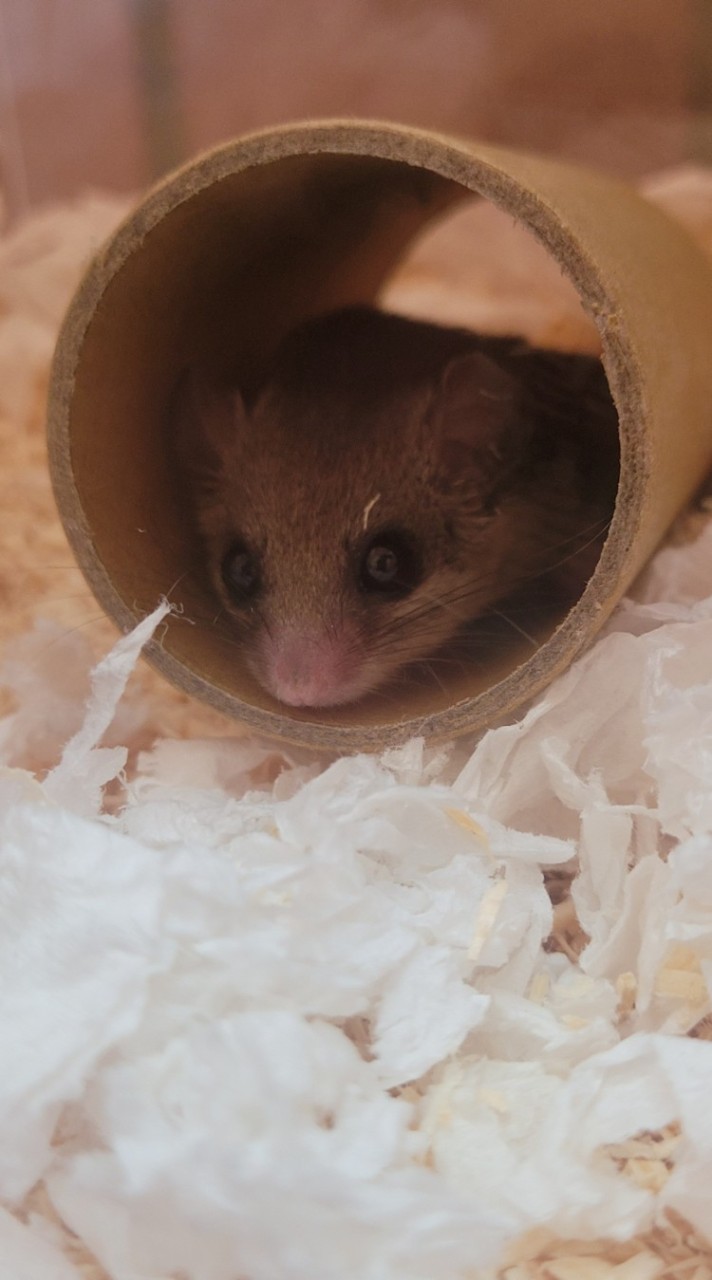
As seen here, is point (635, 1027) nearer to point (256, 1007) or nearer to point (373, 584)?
point (256, 1007)

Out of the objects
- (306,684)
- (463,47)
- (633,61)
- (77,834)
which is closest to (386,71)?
(463,47)

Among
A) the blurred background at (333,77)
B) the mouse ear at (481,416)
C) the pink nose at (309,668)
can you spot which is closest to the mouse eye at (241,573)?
the pink nose at (309,668)

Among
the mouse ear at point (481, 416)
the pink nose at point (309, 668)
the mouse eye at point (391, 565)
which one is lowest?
the pink nose at point (309, 668)

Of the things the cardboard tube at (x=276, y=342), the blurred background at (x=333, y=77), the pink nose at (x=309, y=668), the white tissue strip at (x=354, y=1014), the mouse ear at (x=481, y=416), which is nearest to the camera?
the white tissue strip at (x=354, y=1014)

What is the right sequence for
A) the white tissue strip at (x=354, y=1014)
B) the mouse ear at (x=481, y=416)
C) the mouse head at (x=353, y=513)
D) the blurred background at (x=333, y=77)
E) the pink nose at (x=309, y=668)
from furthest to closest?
the blurred background at (x=333, y=77) < the mouse ear at (x=481, y=416) < the mouse head at (x=353, y=513) < the pink nose at (x=309, y=668) < the white tissue strip at (x=354, y=1014)

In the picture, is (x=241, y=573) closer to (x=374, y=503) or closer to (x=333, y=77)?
(x=374, y=503)

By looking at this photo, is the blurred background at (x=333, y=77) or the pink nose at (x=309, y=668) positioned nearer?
the pink nose at (x=309, y=668)

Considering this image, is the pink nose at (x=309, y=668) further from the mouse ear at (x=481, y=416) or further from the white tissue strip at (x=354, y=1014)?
the mouse ear at (x=481, y=416)
